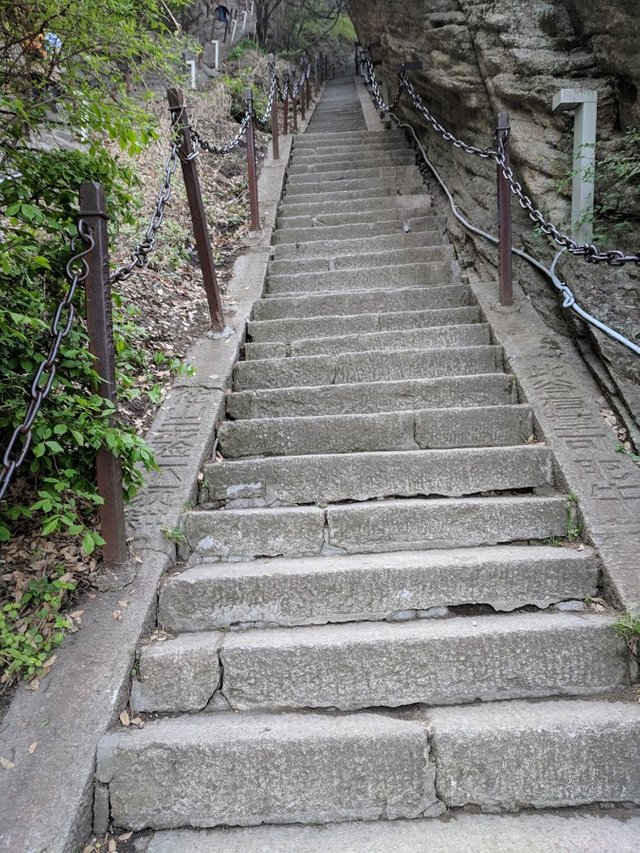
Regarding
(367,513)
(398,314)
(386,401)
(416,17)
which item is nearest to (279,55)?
(416,17)

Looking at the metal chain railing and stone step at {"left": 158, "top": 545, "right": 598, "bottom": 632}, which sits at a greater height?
the metal chain railing

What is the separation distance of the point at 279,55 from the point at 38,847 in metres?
17.3

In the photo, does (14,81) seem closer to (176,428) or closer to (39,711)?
(176,428)

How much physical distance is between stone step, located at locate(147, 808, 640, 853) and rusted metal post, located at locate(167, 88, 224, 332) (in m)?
3.04

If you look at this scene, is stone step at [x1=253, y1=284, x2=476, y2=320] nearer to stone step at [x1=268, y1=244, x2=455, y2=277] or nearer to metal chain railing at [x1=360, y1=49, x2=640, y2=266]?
stone step at [x1=268, y1=244, x2=455, y2=277]

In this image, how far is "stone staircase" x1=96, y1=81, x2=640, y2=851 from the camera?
65.7 inches

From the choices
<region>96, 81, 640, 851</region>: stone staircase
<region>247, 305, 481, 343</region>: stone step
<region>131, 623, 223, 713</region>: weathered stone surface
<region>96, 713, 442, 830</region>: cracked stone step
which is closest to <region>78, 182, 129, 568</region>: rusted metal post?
<region>96, 81, 640, 851</region>: stone staircase

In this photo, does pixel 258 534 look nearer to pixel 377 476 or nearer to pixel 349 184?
pixel 377 476

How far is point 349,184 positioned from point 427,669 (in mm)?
6202

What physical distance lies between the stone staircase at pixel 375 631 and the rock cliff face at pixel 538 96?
33.1 inches

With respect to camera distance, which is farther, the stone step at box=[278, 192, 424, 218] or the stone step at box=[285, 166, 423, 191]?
the stone step at box=[285, 166, 423, 191]

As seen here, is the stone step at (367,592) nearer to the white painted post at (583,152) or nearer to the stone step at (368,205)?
the white painted post at (583,152)

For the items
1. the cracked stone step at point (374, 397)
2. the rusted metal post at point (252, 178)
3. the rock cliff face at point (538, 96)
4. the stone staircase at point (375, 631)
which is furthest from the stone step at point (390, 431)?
the rusted metal post at point (252, 178)

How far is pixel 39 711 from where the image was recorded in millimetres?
1713
